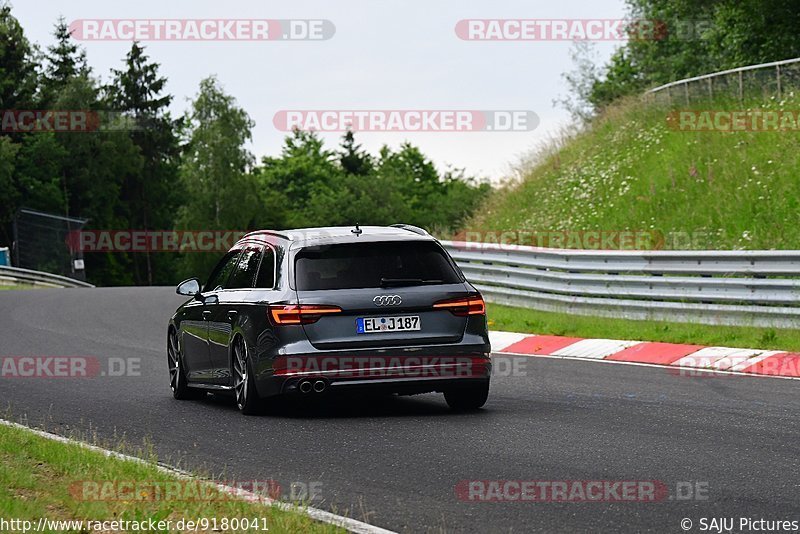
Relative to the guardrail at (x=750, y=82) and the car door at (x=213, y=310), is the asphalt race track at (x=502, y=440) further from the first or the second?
the guardrail at (x=750, y=82)

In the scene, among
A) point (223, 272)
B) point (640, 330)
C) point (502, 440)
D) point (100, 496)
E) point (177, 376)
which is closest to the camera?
point (100, 496)

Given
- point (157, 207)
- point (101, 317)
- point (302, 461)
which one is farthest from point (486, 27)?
point (157, 207)

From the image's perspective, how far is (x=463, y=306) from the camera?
1101 cm

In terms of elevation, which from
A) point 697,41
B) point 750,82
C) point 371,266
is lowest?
point 371,266

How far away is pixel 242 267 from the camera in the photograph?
12.0 meters

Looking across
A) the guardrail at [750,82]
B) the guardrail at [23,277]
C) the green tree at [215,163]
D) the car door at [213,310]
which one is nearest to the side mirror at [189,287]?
the car door at [213,310]

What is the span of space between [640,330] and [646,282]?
150 cm

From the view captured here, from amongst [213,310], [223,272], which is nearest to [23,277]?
[223,272]

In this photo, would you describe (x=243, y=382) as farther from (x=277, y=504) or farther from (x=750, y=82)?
(x=750, y=82)

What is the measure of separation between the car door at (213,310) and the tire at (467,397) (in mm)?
1987

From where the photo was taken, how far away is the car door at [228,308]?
11580mm

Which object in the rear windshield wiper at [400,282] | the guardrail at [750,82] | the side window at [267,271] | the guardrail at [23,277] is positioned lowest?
the guardrail at [23,277]

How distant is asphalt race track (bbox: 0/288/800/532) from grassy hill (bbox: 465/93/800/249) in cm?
1107

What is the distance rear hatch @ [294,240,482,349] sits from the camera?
10.7 metres
